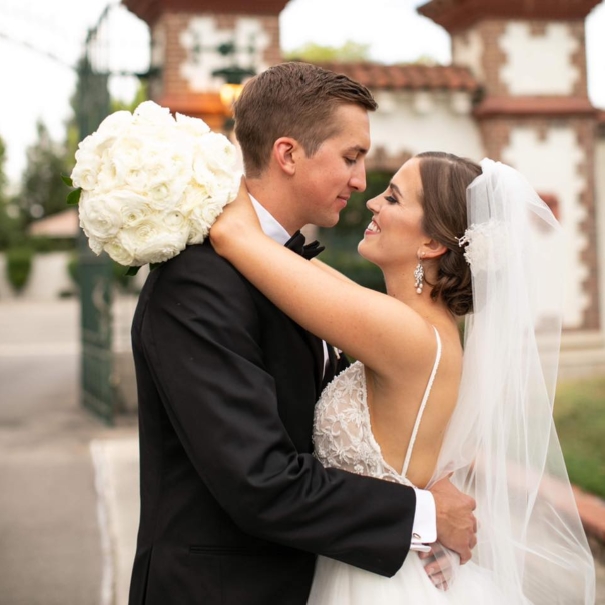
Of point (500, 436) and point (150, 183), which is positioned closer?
point (150, 183)

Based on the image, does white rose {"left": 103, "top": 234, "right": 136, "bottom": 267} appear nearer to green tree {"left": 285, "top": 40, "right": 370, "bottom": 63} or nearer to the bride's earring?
the bride's earring

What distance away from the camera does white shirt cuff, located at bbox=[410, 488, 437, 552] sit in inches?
80.7

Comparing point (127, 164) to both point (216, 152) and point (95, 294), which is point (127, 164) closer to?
point (216, 152)

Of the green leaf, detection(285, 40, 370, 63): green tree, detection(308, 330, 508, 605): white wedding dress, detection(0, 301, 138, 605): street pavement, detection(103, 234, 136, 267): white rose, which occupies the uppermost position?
detection(285, 40, 370, 63): green tree

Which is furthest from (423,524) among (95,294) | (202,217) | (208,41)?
(208,41)

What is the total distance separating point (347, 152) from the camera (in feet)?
7.16

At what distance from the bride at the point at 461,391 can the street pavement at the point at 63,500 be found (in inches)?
96.2

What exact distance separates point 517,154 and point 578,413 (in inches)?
159

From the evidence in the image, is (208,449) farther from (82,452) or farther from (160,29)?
(160,29)

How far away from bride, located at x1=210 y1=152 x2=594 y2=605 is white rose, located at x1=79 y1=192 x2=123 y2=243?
285 millimetres

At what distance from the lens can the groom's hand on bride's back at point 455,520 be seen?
2.10 meters

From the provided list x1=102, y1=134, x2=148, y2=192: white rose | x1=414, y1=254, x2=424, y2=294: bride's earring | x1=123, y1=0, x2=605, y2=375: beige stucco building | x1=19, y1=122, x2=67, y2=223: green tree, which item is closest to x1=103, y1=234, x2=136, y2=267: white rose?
x1=102, y1=134, x2=148, y2=192: white rose

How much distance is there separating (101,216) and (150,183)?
0.14 meters

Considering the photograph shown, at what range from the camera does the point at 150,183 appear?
190cm
